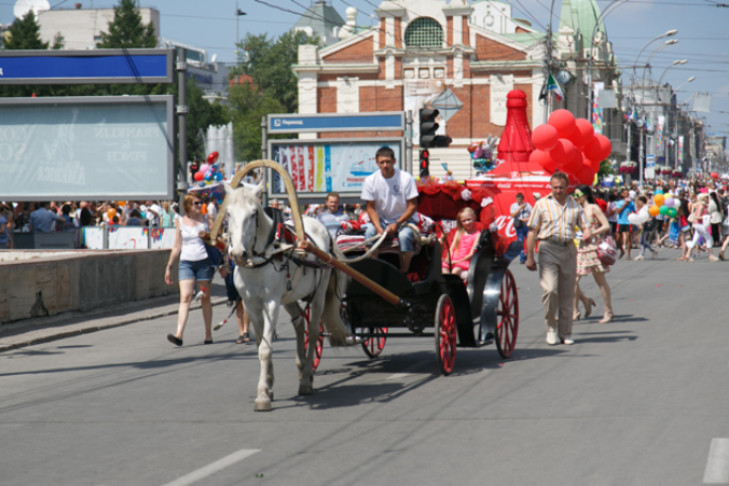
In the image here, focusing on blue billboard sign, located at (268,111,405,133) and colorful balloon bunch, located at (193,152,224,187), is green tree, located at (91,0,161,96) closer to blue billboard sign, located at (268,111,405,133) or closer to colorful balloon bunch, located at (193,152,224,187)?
colorful balloon bunch, located at (193,152,224,187)

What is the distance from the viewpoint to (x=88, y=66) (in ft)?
64.4

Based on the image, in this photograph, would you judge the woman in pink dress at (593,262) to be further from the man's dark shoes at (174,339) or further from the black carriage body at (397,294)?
the man's dark shoes at (174,339)

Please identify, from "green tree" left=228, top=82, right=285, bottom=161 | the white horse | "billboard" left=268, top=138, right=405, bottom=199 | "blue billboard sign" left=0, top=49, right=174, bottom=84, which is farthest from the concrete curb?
"green tree" left=228, top=82, right=285, bottom=161

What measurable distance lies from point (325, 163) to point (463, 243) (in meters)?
Result: 16.5

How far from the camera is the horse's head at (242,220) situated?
25.8 ft

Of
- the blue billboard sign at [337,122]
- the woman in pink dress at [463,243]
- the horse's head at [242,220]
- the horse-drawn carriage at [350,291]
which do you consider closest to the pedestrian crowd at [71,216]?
the blue billboard sign at [337,122]

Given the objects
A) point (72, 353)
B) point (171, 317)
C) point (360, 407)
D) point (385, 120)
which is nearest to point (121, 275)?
point (171, 317)

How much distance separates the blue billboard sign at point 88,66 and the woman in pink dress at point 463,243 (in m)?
9.85

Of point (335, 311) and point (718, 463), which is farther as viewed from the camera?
point (335, 311)

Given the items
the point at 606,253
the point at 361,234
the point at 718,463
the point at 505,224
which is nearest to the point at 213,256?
the point at 361,234

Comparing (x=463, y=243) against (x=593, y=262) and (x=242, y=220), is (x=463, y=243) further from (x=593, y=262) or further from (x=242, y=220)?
(x=593, y=262)

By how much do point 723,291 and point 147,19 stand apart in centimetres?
11363

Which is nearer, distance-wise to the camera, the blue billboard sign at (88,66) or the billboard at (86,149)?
the blue billboard sign at (88,66)

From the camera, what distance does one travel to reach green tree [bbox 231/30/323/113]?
110688 mm
